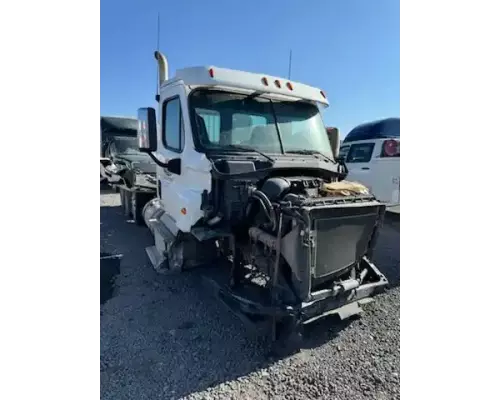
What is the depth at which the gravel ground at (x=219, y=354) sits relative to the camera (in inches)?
73.8

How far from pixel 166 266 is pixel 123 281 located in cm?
52

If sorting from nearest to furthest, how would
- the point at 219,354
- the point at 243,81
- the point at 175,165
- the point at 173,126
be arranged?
the point at 219,354 → the point at 243,81 → the point at 175,165 → the point at 173,126

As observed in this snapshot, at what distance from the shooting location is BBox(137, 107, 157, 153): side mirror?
266 cm

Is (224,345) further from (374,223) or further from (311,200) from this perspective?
(374,223)

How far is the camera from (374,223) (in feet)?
7.55

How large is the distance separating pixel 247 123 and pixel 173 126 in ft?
2.53

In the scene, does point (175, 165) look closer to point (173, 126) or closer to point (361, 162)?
point (173, 126)

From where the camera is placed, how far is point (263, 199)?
7.32 ft

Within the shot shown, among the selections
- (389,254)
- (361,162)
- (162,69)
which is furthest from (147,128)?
(361,162)

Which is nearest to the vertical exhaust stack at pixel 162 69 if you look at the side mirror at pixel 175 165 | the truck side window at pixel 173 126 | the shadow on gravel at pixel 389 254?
the truck side window at pixel 173 126

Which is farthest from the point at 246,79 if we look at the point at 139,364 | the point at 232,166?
the point at 139,364

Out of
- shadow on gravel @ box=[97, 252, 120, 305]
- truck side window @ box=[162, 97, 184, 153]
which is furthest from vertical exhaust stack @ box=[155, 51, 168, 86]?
shadow on gravel @ box=[97, 252, 120, 305]
